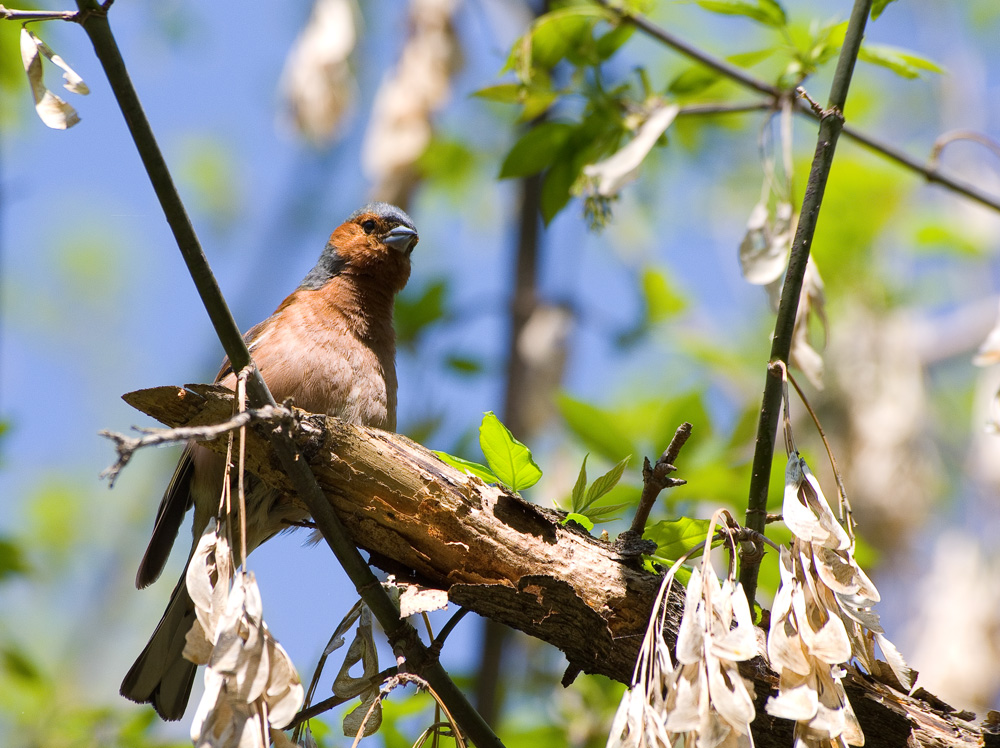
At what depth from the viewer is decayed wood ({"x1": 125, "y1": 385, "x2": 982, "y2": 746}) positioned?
2479mm

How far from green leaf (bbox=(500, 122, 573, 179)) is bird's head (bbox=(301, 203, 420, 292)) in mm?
1125

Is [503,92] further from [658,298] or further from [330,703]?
[330,703]

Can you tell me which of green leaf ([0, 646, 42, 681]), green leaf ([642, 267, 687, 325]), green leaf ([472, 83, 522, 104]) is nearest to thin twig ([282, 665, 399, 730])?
green leaf ([472, 83, 522, 104])

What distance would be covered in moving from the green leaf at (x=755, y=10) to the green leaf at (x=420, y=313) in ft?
9.63

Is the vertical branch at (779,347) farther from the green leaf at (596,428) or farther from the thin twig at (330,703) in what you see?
the green leaf at (596,428)

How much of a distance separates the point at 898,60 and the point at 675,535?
208 cm

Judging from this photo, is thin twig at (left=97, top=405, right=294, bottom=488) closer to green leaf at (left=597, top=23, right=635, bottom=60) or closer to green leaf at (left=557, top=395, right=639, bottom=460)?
green leaf at (left=557, top=395, right=639, bottom=460)

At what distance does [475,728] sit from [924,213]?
25.2ft

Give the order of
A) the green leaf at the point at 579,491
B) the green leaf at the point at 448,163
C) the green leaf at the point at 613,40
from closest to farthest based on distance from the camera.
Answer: the green leaf at the point at 579,491
the green leaf at the point at 613,40
the green leaf at the point at 448,163

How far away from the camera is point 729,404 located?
9703 millimetres

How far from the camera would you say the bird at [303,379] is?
351cm

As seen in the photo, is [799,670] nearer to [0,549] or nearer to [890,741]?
[890,741]

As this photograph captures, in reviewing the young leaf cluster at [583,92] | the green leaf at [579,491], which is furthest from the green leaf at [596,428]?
the green leaf at [579,491]

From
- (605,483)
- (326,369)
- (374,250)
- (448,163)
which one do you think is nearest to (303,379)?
(326,369)
